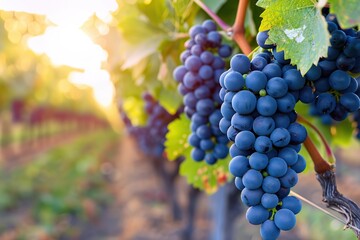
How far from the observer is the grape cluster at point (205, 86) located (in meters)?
1.32

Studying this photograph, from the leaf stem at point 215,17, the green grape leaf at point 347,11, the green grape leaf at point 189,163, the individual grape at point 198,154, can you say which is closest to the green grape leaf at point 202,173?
the green grape leaf at point 189,163

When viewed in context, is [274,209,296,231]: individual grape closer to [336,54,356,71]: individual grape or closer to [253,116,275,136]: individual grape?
[253,116,275,136]: individual grape

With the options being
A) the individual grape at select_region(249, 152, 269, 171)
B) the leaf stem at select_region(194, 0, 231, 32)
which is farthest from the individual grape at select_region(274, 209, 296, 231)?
the leaf stem at select_region(194, 0, 231, 32)

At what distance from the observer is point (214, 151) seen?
1.35 meters

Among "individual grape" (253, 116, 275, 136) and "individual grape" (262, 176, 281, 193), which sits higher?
"individual grape" (253, 116, 275, 136)

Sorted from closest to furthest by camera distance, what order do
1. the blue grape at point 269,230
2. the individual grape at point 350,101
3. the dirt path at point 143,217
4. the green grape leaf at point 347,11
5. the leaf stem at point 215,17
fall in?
1. the green grape leaf at point 347,11
2. the blue grape at point 269,230
3. the individual grape at point 350,101
4. the leaf stem at point 215,17
5. the dirt path at point 143,217

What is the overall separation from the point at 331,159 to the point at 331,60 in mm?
329

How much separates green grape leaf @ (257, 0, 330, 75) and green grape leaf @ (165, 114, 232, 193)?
68cm

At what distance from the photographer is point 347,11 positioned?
773mm

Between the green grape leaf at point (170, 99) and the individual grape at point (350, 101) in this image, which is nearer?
the individual grape at point (350, 101)

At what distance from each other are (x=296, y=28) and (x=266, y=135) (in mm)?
246

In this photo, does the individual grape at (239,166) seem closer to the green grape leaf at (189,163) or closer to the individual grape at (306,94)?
the individual grape at (306,94)

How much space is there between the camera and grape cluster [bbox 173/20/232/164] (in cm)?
132

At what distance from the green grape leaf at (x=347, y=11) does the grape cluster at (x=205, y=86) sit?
57 cm
